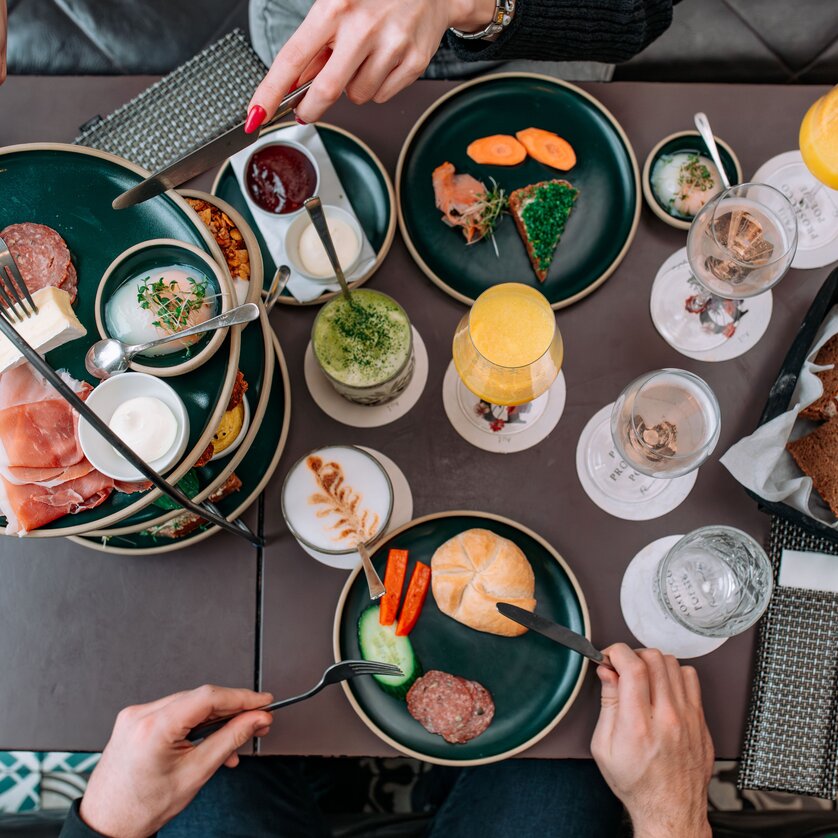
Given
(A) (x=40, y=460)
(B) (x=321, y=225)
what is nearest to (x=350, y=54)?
(B) (x=321, y=225)

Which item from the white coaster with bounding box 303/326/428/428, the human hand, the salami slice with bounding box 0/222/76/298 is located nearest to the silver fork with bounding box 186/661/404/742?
the white coaster with bounding box 303/326/428/428

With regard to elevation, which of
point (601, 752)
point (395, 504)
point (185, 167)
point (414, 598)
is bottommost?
point (601, 752)

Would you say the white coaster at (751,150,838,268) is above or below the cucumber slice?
above

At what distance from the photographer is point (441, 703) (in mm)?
1131

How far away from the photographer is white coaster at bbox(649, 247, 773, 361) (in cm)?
124

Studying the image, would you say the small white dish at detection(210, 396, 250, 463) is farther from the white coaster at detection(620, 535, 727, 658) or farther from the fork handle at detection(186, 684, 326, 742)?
the white coaster at detection(620, 535, 727, 658)

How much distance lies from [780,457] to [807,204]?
486 millimetres

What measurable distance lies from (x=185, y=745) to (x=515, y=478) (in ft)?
2.25

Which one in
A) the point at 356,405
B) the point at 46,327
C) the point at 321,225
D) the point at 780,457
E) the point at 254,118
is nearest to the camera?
the point at 46,327

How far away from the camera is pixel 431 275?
124 centimetres

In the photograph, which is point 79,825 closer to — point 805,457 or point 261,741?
point 261,741

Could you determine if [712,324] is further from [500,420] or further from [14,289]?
[14,289]

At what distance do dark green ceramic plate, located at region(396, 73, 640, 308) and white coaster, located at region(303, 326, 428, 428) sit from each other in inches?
7.6

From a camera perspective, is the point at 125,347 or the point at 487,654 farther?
the point at 487,654
